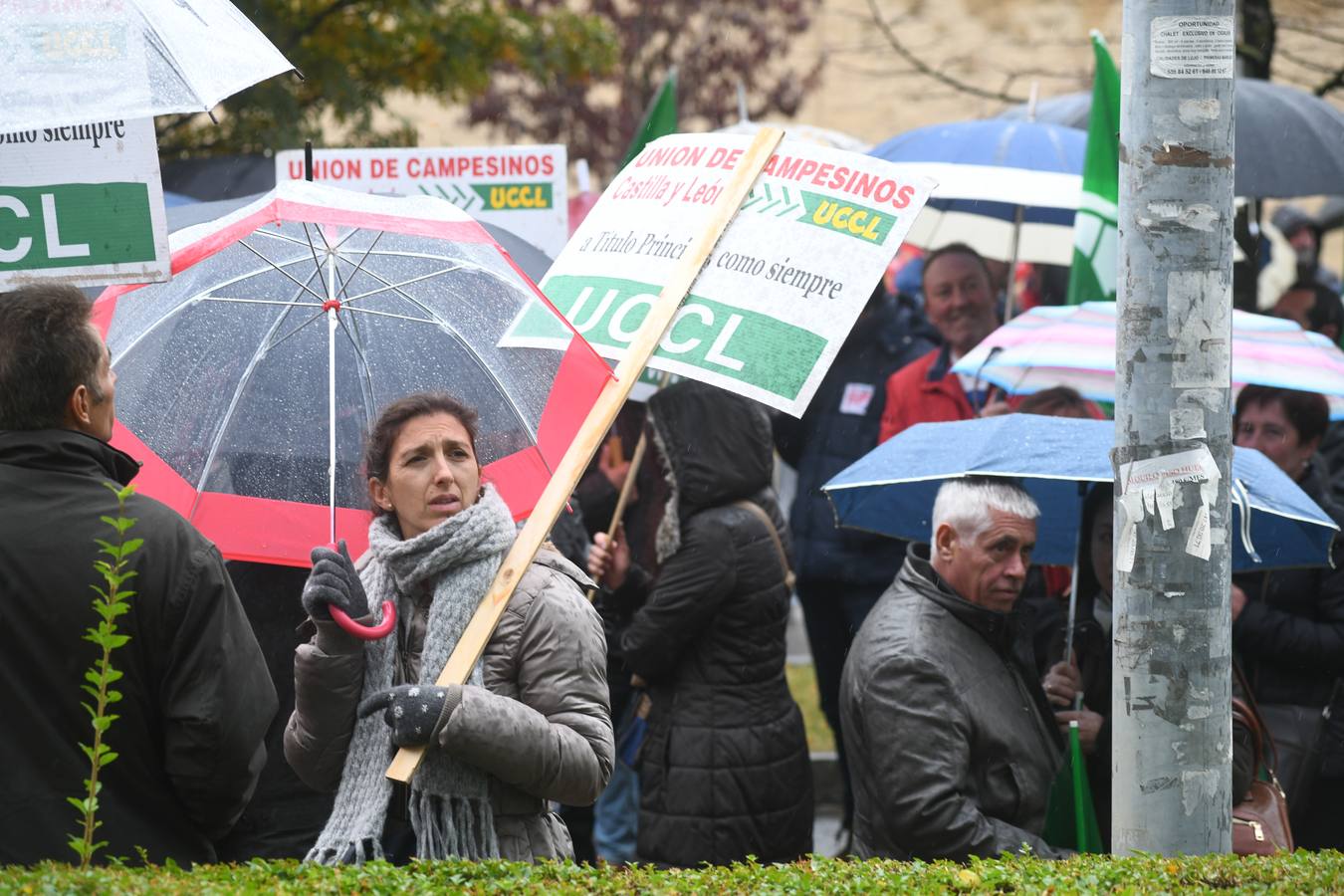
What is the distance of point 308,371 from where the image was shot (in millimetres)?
4316

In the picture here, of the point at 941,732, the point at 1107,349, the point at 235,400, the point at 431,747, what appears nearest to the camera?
the point at 431,747

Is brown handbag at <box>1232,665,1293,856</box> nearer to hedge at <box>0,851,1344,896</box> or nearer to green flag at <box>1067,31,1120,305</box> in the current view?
hedge at <box>0,851,1344,896</box>

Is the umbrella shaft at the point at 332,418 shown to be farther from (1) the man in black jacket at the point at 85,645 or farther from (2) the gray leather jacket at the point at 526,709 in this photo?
(1) the man in black jacket at the point at 85,645

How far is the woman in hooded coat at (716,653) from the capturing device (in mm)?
5906

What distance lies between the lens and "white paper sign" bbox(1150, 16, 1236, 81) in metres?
3.60

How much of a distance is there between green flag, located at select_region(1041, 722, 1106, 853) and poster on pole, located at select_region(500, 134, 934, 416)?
4.66ft

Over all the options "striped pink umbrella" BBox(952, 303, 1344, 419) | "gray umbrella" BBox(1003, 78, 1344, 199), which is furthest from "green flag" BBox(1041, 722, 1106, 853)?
"gray umbrella" BBox(1003, 78, 1344, 199)

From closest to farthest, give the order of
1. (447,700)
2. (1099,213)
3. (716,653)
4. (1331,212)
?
(447,700) < (716,653) < (1099,213) < (1331,212)

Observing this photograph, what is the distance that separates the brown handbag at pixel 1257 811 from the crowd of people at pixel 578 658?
0.08 meters

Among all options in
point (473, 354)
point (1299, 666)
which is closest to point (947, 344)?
point (1299, 666)

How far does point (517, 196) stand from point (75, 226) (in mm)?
3541

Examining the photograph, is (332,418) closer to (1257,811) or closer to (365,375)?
(365,375)

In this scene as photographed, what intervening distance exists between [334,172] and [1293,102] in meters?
4.63

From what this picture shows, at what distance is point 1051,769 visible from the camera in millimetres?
4637
